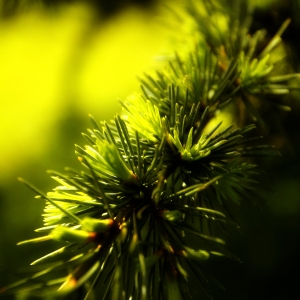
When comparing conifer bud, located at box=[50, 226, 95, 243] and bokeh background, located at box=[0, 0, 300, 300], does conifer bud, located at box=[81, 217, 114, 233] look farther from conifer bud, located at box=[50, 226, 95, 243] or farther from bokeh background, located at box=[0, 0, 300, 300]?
bokeh background, located at box=[0, 0, 300, 300]

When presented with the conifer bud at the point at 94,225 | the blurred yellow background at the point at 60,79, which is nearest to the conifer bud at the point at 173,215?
the conifer bud at the point at 94,225

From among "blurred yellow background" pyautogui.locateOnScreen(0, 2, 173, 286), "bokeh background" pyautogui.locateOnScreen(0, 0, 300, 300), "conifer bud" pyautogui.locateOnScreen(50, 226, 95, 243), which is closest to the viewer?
"conifer bud" pyautogui.locateOnScreen(50, 226, 95, 243)

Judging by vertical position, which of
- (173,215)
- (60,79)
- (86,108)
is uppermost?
(60,79)

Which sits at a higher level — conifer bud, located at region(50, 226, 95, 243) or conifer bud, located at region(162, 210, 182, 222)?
conifer bud, located at region(50, 226, 95, 243)

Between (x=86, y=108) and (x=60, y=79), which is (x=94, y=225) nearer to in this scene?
(x=86, y=108)

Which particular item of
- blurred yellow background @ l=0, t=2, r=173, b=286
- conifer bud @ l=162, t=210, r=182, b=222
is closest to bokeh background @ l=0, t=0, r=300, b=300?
blurred yellow background @ l=0, t=2, r=173, b=286

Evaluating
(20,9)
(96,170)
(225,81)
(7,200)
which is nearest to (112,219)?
(96,170)

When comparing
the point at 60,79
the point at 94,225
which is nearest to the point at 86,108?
the point at 60,79

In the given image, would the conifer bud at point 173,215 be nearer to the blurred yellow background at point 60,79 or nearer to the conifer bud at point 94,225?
the conifer bud at point 94,225
